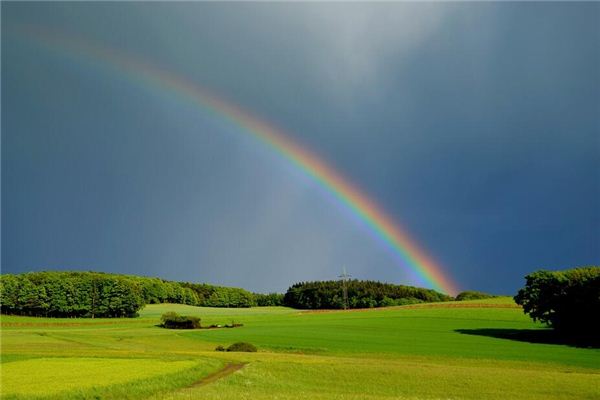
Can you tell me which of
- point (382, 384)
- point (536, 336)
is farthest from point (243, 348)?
point (536, 336)

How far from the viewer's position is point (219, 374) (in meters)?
38.5

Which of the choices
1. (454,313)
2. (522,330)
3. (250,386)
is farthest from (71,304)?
(250,386)

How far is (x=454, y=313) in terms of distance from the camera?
108875 mm

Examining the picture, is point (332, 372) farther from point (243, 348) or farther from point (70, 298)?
point (70, 298)

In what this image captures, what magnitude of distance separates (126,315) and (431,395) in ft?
467

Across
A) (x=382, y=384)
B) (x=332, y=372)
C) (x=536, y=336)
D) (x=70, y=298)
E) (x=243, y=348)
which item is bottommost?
(x=382, y=384)

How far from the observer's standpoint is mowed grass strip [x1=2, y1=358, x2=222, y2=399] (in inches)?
1139

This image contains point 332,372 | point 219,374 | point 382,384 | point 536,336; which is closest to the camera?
point 382,384

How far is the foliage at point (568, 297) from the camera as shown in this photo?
68188mm

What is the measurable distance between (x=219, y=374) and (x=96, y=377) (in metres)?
8.94

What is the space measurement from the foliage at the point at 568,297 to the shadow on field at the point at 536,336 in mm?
1836

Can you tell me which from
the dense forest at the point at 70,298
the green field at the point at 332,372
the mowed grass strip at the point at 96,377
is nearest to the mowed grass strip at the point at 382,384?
the green field at the point at 332,372

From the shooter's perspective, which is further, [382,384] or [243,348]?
[243,348]

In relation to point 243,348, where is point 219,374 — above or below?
below
